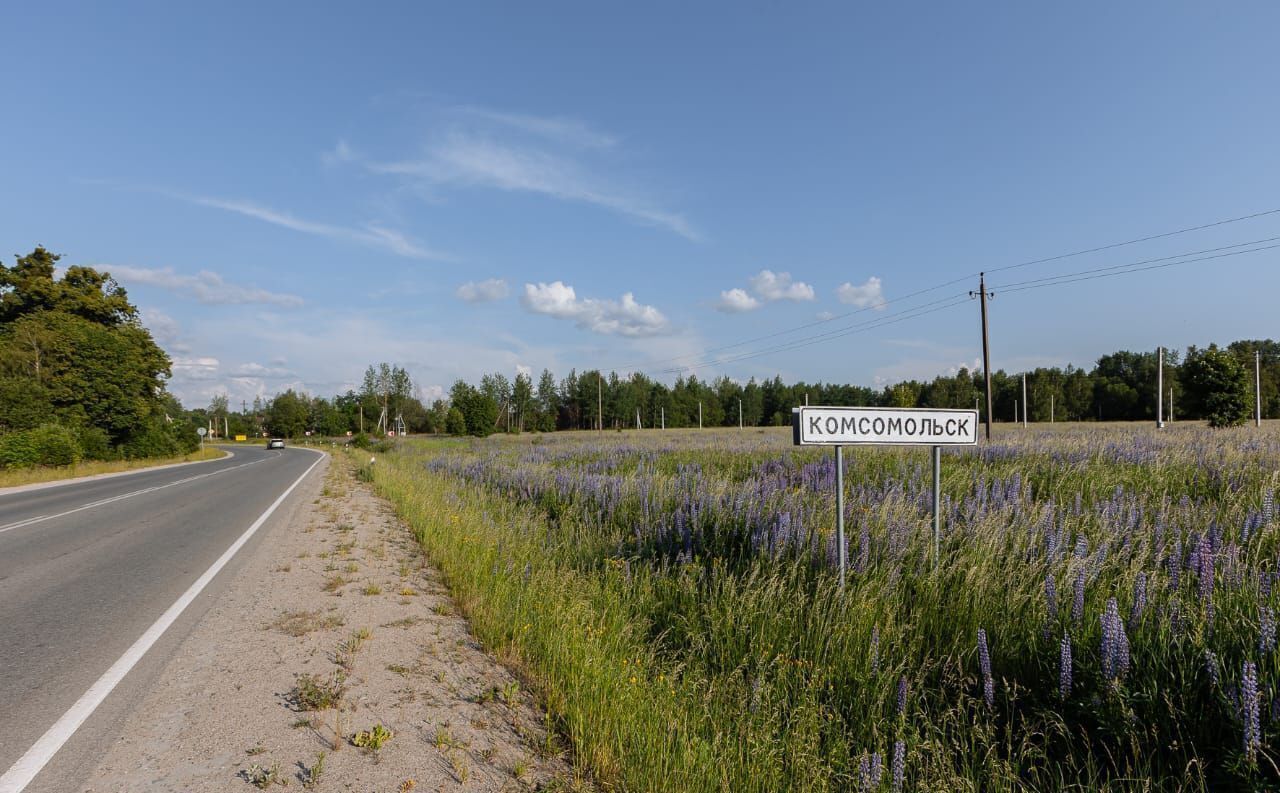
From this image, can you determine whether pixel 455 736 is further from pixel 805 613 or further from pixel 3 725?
pixel 3 725

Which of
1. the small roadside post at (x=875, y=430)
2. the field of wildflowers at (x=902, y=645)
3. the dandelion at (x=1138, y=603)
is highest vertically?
the small roadside post at (x=875, y=430)

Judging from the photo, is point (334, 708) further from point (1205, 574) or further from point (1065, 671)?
point (1205, 574)

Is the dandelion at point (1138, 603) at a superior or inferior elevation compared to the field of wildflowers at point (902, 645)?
superior

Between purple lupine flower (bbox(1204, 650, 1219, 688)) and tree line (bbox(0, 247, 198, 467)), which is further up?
tree line (bbox(0, 247, 198, 467))

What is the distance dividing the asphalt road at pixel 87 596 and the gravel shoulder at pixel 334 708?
205 millimetres

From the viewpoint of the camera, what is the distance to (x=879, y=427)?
448cm

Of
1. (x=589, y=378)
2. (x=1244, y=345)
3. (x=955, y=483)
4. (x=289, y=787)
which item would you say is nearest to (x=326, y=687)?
(x=289, y=787)

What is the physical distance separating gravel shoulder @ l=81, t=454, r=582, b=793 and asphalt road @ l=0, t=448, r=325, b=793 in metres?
0.21

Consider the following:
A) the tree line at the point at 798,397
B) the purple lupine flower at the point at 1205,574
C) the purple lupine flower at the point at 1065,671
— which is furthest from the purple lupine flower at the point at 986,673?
the tree line at the point at 798,397

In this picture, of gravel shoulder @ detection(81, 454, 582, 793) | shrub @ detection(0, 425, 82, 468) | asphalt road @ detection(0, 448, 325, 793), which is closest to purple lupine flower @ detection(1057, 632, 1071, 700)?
gravel shoulder @ detection(81, 454, 582, 793)

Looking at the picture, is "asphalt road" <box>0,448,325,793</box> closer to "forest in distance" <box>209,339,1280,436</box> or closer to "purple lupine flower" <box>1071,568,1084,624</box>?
"purple lupine flower" <box>1071,568,1084,624</box>

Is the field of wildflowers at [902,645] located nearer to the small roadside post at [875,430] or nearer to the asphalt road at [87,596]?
the small roadside post at [875,430]

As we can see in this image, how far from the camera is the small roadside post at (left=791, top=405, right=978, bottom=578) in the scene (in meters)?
4.22

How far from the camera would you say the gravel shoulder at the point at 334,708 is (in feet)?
9.32
